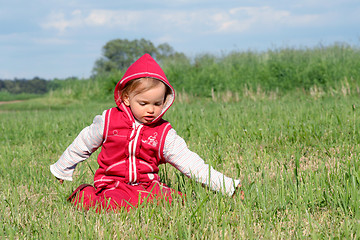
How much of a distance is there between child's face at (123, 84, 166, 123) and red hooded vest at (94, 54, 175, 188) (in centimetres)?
6

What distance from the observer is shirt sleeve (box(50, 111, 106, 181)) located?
122 inches

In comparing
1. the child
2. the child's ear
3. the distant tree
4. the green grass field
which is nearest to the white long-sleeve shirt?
the child

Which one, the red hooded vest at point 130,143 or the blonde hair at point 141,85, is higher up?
the blonde hair at point 141,85

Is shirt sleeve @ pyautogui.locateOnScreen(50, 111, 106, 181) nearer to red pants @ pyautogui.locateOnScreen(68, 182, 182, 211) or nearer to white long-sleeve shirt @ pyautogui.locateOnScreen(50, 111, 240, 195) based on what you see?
white long-sleeve shirt @ pyautogui.locateOnScreen(50, 111, 240, 195)

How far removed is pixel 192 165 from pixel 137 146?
49cm

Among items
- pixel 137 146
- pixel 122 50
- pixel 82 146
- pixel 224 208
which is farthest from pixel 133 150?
pixel 122 50

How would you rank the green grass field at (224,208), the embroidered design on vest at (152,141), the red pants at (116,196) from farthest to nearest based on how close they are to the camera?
the embroidered design on vest at (152,141), the red pants at (116,196), the green grass field at (224,208)

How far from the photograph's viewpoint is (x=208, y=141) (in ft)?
16.5

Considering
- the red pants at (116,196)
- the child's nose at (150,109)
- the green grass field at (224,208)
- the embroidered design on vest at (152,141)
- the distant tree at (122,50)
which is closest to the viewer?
the green grass field at (224,208)

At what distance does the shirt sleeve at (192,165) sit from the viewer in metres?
2.94

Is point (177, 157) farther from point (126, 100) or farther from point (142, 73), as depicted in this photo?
point (142, 73)

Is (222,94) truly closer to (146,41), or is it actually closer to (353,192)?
(353,192)

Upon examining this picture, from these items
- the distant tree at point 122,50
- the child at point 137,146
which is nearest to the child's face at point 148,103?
the child at point 137,146

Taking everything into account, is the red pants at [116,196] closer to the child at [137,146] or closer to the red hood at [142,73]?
the child at [137,146]
